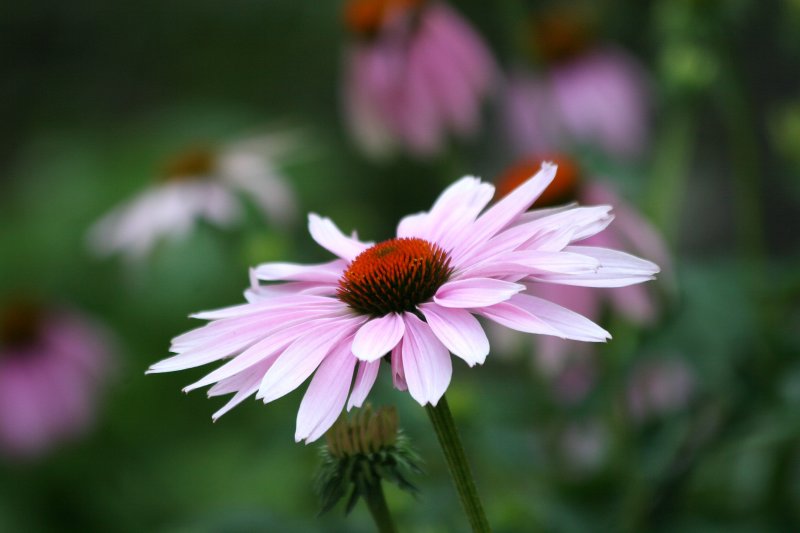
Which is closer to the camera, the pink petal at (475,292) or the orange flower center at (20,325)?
the pink petal at (475,292)

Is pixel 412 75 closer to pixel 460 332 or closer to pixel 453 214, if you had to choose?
pixel 453 214

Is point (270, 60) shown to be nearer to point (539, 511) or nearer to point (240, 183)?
point (240, 183)

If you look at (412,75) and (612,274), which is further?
(412,75)

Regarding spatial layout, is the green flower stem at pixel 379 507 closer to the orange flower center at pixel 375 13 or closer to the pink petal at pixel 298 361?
the pink petal at pixel 298 361

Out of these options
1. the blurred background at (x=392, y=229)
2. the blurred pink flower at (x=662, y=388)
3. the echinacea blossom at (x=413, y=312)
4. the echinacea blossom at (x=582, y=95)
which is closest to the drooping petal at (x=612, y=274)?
the echinacea blossom at (x=413, y=312)

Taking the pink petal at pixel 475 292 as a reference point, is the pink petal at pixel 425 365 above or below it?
below

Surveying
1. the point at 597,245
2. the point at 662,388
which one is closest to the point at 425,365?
the point at 597,245

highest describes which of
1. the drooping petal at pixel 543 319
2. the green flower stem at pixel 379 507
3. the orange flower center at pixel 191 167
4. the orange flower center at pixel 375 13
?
the orange flower center at pixel 191 167

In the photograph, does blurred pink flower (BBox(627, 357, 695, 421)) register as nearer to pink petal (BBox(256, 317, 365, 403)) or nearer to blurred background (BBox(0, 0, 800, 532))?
blurred background (BBox(0, 0, 800, 532))
